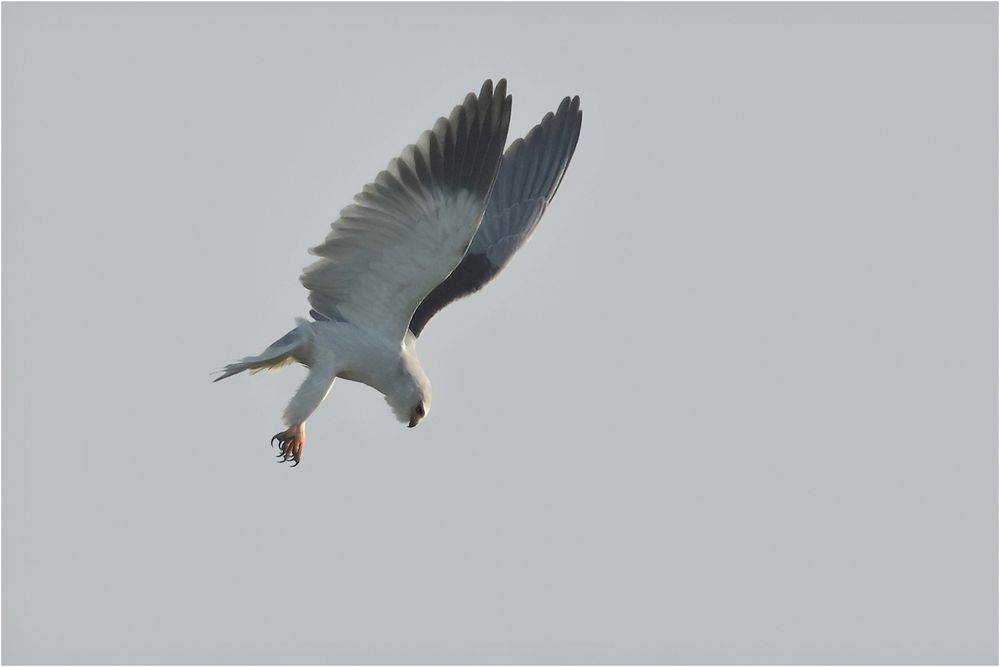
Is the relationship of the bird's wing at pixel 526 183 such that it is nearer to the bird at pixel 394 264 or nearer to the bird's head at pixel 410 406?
the bird at pixel 394 264

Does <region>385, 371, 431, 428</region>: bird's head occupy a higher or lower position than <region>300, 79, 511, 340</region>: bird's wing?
lower

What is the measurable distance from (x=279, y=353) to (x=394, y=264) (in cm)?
90

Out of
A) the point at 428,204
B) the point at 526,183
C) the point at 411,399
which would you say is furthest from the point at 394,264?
the point at 526,183

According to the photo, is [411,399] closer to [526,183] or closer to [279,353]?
[279,353]

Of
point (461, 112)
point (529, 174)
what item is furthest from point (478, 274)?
point (461, 112)

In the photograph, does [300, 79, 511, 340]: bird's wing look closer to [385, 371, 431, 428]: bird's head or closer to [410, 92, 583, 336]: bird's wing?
[385, 371, 431, 428]: bird's head

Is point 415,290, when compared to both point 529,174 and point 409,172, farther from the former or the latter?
point 529,174

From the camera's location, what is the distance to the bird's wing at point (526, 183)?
45.5 ft

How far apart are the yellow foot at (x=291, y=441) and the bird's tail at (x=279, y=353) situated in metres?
0.43

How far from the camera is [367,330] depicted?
1229 centimetres

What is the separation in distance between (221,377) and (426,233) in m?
1.53

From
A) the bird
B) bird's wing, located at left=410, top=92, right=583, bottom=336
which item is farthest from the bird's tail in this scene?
bird's wing, located at left=410, top=92, right=583, bottom=336

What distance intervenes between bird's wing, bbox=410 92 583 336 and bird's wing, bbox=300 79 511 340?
1.72 m

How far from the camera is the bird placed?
11812mm
